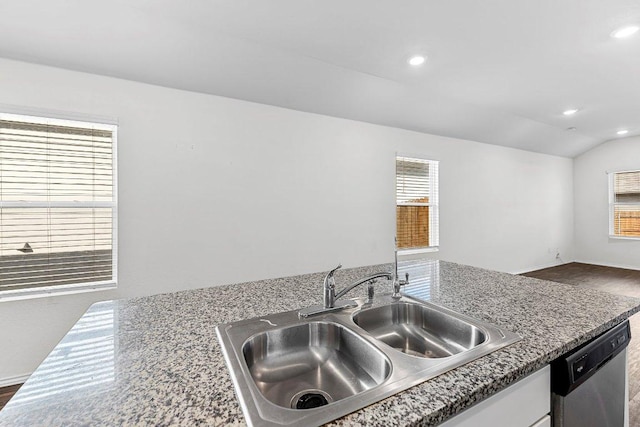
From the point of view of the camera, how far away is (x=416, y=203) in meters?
4.39

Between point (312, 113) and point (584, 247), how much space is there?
7224 mm

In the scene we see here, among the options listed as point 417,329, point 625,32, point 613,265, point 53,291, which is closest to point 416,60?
point 625,32

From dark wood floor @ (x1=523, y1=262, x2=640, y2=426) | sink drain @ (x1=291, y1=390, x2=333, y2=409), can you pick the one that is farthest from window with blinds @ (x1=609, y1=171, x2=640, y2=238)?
sink drain @ (x1=291, y1=390, x2=333, y2=409)

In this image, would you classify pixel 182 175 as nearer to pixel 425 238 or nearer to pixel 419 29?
pixel 419 29

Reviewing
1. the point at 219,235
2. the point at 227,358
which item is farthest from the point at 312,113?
the point at 227,358

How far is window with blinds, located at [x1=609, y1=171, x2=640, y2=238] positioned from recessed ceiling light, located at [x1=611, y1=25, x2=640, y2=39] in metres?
5.29

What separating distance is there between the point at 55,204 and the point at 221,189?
1.32 meters

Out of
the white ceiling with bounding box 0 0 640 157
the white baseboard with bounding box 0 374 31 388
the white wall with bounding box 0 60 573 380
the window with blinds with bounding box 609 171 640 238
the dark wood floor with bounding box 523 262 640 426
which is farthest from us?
the window with blinds with bounding box 609 171 640 238

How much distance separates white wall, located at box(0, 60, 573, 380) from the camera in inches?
92.4

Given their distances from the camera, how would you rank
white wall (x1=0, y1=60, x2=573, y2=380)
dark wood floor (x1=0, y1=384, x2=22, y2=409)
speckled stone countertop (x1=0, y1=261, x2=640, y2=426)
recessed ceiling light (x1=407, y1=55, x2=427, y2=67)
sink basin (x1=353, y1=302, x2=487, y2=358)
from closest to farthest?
speckled stone countertop (x1=0, y1=261, x2=640, y2=426) < sink basin (x1=353, y1=302, x2=487, y2=358) < dark wood floor (x1=0, y1=384, x2=22, y2=409) < white wall (x1=0, y1=60, x2=573, y2=380) < recessed ceiling light (x1=407, y1=55, x2=427, y2=67)

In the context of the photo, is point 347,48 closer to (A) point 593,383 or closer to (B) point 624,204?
(A) point 593,383

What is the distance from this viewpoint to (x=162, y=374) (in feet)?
2.46

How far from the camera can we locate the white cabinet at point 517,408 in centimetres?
72

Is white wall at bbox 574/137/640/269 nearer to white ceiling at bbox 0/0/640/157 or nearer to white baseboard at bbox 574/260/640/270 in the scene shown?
white baseboard at bbox 574/260/640/270
